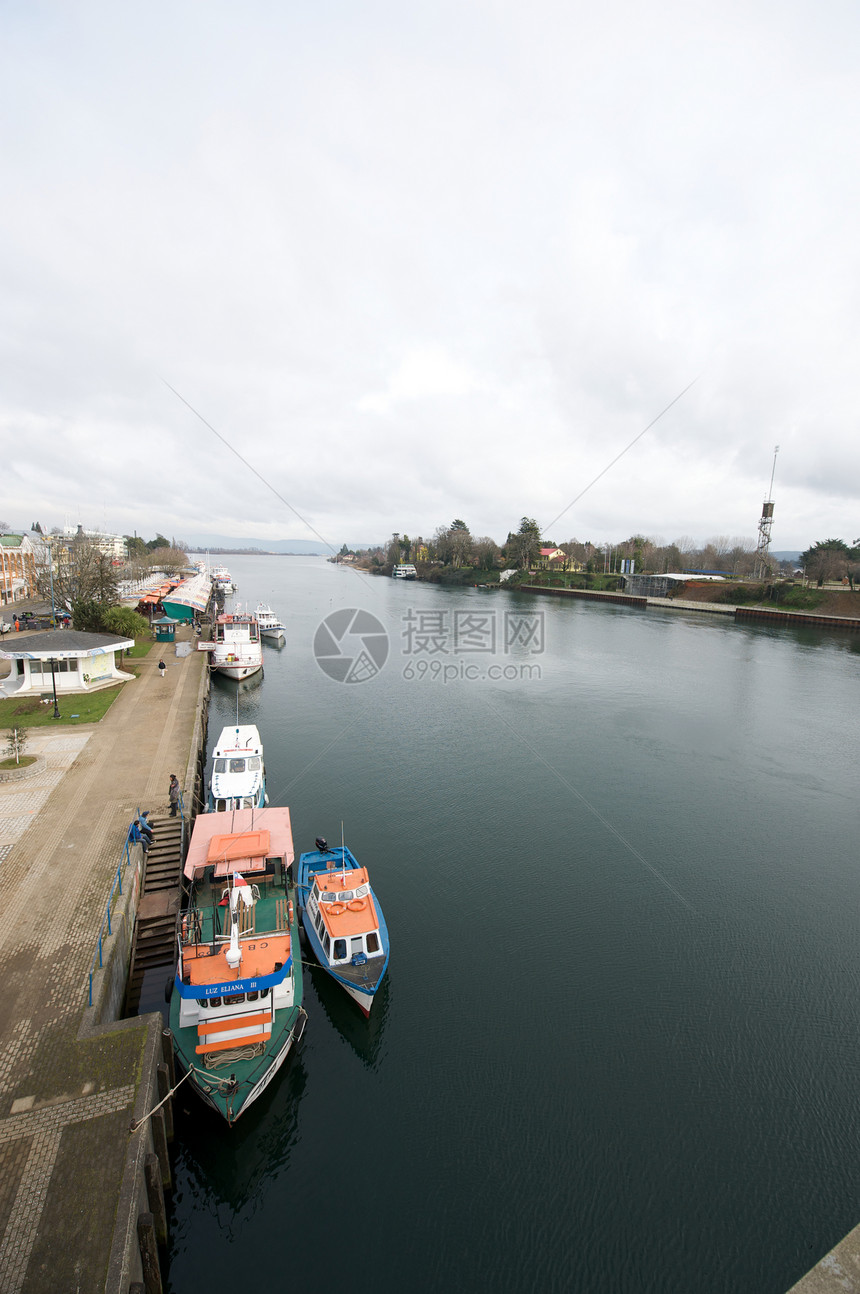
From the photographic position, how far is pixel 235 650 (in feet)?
140

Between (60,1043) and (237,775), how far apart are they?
11.4m

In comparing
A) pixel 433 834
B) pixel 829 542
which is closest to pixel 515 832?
pixel 433 834

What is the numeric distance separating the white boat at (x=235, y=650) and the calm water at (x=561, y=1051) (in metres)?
15.2

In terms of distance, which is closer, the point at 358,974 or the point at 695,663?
the point at 358,974

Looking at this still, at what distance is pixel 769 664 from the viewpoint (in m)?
56.7

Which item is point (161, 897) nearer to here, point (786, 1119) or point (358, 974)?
point (358, 974)

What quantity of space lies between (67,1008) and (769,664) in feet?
207

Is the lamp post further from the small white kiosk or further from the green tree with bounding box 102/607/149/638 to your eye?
the green tree with bounding box 102/607/149/638

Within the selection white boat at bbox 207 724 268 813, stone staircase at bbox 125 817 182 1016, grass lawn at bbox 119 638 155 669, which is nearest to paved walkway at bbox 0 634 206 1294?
stone staircase at bbox 125 817 182 1016

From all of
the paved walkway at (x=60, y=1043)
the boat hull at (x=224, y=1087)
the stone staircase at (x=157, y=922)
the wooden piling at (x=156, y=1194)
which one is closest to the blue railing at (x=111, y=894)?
the paved walkway at (x=60, y=1043)

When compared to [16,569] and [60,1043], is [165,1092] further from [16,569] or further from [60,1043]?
[16,569]

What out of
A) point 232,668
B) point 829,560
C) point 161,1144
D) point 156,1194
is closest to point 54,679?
point 232,668

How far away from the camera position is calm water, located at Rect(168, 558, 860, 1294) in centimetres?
925

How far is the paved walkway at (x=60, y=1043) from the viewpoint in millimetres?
7199
